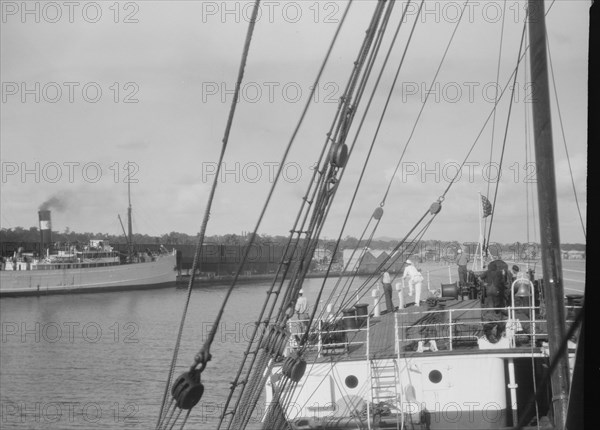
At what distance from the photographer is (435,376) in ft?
43.3

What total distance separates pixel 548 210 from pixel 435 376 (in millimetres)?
6276

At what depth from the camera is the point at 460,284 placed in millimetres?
21969

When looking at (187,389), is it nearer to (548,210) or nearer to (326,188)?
(326,188)

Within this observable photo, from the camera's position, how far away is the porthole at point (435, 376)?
1316cm

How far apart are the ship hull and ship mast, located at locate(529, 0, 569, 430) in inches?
3526

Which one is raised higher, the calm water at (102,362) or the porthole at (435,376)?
the porthole at (435,376)

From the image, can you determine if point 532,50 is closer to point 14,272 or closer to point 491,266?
point 491,266

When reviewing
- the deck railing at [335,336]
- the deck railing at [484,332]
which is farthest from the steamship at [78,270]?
the deck railing at [484,332]

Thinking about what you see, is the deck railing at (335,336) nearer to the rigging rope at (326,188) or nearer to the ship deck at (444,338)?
the ship deck at (444,338)

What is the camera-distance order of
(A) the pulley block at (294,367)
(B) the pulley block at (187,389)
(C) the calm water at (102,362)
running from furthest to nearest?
1. (C) the calm water at (102,362)
2. (A) the pulley block at (294,367)
3. (B) the pulley block at (187,389)

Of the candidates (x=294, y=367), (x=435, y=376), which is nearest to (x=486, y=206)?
(x=435, y=376)

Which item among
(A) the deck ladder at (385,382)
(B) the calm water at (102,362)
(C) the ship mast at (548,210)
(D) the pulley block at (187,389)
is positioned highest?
(C) the ship mast at (548,210)

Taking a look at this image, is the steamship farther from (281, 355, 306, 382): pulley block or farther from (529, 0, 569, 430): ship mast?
(529, 0, 569, 430): ship mast

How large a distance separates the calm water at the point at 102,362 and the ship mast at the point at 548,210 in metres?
2.93
